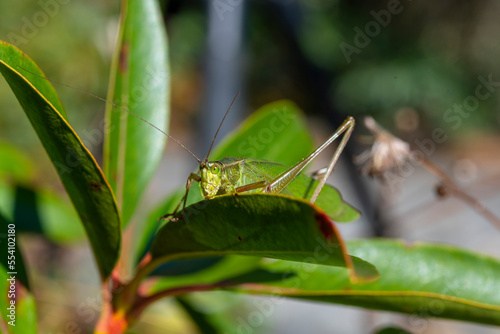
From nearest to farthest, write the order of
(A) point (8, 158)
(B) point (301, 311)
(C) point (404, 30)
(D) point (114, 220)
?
(D) point (114, 220) → (A) point (8, 158) → (B) point (301, 311) → (C) point (404, 30)

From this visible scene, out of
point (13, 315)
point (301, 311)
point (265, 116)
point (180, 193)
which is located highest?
point (265, 116)

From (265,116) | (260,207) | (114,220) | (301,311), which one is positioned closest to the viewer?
(260,207)

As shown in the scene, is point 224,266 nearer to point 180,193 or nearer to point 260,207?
point 180,193

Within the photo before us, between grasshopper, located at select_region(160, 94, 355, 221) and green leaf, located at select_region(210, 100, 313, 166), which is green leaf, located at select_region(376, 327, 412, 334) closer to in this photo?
grasshopper, located at select_region(160, 94, 355, 221)

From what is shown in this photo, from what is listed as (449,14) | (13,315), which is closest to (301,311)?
(13,315)

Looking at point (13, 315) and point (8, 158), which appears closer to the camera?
point (13, 315)

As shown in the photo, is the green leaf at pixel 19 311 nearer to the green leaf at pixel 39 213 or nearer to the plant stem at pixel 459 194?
the green leaf at pixel 39 213
